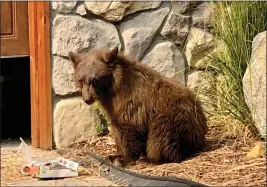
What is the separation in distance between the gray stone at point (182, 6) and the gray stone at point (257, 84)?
1050 mm

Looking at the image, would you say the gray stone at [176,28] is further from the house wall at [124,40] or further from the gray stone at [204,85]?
the gray stone at [204,85]

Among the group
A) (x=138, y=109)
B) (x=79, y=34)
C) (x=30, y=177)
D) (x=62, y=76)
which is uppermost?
(x=79, y=34)

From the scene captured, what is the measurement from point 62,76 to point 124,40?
0.73m

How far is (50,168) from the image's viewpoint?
562cm

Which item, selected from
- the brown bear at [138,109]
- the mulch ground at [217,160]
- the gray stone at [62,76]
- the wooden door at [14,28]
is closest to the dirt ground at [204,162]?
the mulch ground at [217,160]

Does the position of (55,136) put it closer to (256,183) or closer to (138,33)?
(138,33)

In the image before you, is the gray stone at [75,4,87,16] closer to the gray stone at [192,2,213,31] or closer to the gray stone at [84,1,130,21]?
the gray stone at [84,1,130,21]

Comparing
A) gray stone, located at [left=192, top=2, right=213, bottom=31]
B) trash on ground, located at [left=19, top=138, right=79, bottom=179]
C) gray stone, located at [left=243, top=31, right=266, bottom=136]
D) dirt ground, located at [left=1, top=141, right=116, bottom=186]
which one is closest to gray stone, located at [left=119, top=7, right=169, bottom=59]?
gray stone, located at [left=192, top=2, right=213, bottom=31]

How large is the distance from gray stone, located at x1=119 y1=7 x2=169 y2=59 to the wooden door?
961mm

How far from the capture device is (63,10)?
6.55 meters

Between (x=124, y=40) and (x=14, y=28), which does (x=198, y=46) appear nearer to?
(x=124, y=40)

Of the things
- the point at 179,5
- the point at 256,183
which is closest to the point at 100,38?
the point at 179,5

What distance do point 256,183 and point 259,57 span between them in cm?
130

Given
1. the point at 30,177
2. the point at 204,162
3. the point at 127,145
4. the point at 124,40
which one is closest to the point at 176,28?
the point at 124,40
